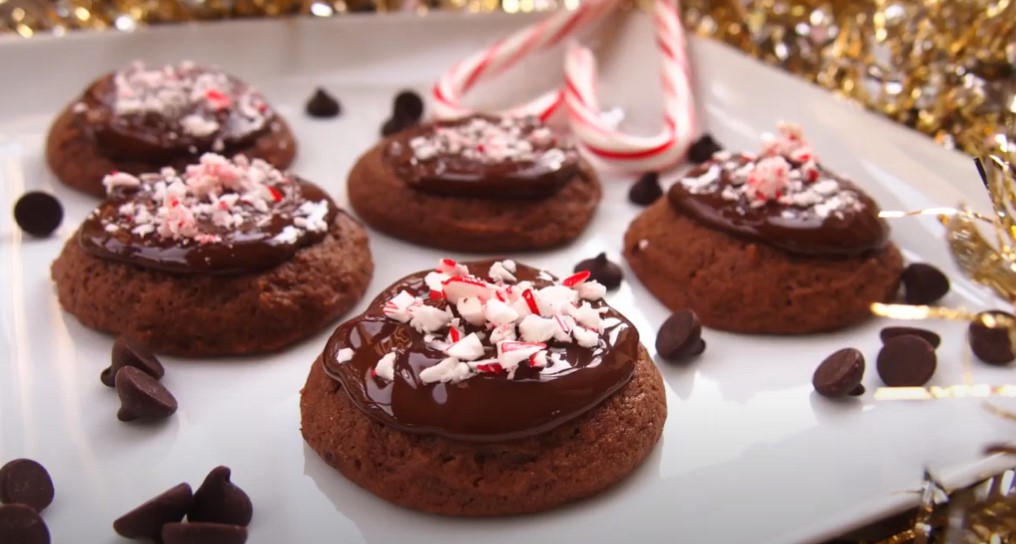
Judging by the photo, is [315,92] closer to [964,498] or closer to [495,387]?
[495,387]

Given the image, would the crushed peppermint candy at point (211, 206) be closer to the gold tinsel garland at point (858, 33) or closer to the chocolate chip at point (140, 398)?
the chocolate chip at point (140, 398)

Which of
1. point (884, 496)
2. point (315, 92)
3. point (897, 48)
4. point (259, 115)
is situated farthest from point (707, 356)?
point (315, 92)

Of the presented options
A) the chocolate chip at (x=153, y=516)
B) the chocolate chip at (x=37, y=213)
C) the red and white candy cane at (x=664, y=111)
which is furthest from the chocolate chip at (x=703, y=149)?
the chocolate chip at (x=153, y=516)

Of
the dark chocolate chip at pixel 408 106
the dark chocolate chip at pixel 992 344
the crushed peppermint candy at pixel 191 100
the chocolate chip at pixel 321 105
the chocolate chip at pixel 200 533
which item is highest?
the dark chocolate chip at pixel 992 344

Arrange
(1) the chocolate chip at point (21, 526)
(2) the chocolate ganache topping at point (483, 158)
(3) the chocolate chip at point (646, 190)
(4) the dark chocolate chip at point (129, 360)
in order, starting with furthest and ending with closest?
(3) the chocolate chip at point (646, 190), (2) the chocolate ganache topping at point (483, 158), (4) the dark chocolate chip at point (129, 360), (1) the chocolate chip at point (21, 526)

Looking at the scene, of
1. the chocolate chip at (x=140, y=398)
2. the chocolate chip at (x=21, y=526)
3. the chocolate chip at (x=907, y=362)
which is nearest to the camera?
the chocolate chip at (x=21, y=526)

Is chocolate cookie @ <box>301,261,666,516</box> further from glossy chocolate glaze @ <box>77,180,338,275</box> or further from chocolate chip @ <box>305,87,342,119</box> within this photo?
chocolate chip @ <box>305,87,342,119</box>
